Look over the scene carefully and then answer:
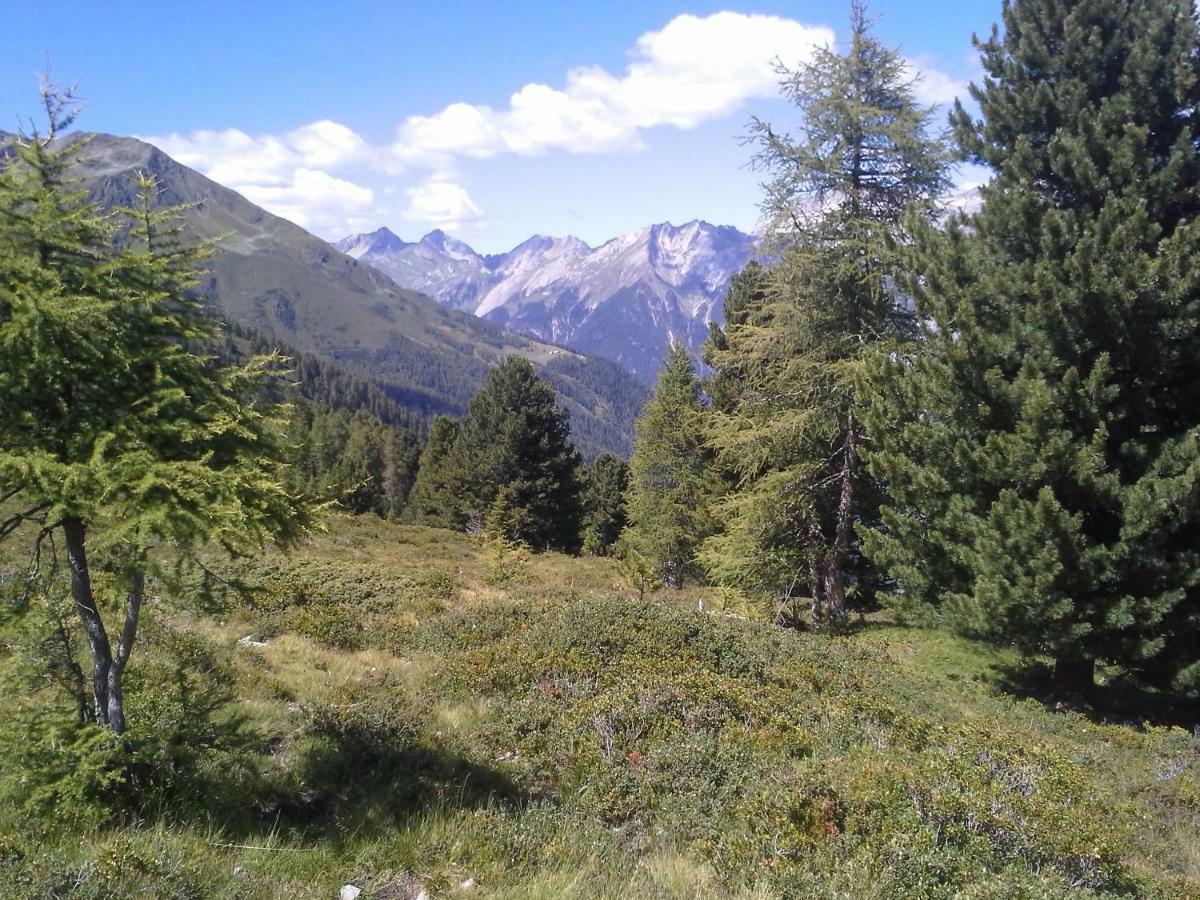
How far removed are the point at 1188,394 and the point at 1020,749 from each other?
683 cm

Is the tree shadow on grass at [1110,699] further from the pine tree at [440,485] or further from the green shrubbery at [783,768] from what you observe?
the pine tree at [440,485]

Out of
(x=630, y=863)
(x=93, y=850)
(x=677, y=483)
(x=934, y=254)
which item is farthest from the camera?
(x=677, y=483)

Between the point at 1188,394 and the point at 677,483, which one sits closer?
the point at 1188,394

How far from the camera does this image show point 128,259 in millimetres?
5145

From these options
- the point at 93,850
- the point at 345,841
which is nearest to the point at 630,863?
the point at 345,841

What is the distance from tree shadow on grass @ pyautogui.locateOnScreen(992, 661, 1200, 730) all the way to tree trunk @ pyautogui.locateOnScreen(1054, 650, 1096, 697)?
0.16 feet

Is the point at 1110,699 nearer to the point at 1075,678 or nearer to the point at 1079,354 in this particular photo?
the point at 1075,678

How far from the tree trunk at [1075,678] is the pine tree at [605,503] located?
34.6 meters

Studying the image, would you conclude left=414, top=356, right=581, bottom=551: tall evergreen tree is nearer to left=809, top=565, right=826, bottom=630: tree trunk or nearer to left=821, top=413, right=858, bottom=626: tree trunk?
left=809, top=565, right=826, bottom=630: tree trunk

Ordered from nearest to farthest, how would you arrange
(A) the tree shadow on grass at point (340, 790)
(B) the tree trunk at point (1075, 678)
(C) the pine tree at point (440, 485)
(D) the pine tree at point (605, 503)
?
(A) the tree shadow on grass at point (340, 790) → (B) the tree trunk at point (1075, 678) → (C) the pine tree at point (440, 485) → (D) the pine tree at point (605, 503)

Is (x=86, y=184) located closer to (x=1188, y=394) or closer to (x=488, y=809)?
(x=488, y=809)

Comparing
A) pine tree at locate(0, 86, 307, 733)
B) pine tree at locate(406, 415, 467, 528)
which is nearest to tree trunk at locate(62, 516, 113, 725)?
pine tree at locate(0, 86, 307, 733)

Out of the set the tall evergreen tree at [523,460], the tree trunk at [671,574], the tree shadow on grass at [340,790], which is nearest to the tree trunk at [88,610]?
the tree shadow on grass at [340,790]

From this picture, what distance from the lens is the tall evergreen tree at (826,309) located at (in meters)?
14.7
